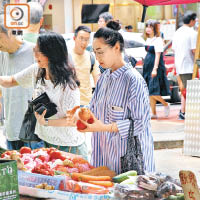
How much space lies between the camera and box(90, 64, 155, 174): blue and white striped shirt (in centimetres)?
432

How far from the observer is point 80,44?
7.04 m

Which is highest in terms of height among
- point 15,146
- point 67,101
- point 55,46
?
point 55,46

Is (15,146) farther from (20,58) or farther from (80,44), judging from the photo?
(80,44)

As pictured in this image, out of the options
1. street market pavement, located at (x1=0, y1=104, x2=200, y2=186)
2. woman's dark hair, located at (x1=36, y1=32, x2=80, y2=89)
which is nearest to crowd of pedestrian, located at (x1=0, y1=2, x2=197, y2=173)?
woman's dark hair, located at (x1=36, y1=32, x2=80, y2=89)

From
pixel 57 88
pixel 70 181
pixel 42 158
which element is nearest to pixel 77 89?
pixel 57 88

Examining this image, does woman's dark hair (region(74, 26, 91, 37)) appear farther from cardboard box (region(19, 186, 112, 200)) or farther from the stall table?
cardboard box (region(19, 186, 112, 200))

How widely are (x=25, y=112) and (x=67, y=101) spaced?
0.86 meters

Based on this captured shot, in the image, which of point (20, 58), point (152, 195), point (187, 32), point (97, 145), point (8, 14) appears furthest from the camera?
point (187, 32)

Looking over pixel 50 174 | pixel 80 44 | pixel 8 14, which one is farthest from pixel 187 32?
pixel 50 174

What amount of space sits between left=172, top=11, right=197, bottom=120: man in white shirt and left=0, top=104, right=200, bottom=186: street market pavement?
2.74 feet

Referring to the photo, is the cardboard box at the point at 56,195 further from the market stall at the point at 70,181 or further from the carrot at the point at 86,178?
the carrot at the point at 86,178

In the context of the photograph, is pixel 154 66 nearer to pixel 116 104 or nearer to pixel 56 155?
pixel 56 155

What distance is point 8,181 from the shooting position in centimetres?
374

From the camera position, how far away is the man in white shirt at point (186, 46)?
1070 centimetres
